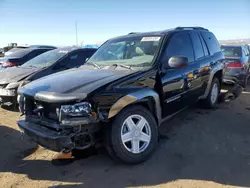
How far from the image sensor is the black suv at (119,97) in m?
3.01

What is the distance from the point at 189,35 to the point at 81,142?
10.3 ft

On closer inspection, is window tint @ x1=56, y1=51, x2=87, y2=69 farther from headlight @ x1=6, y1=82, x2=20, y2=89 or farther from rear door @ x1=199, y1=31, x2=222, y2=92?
rear door @ x1=199, y1=31, x2=222, y2=92

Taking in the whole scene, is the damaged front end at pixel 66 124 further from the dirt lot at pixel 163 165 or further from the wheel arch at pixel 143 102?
the dirt lot at pixel 163 165

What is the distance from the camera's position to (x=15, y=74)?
21.1 ft

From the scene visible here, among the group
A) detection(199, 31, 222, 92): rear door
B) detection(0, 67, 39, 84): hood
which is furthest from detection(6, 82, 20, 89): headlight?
detection(199, 31, 222, 92): rear door

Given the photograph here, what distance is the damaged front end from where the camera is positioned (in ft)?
9.69

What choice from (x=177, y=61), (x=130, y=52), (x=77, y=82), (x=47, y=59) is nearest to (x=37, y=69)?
(x=47, y=59)

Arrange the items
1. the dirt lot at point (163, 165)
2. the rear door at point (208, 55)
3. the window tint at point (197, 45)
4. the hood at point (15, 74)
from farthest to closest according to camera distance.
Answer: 1. the hood at point (15, 74)
2. the rear door at point (208, 55)
3. the window tint at point (197, 45)
4. the dirt lot at point (163, 165)

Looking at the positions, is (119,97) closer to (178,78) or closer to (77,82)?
(77,82)

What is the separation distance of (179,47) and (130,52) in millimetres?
901

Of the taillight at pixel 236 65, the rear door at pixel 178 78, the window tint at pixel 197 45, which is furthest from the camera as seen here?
the taillight at pixel 236 65

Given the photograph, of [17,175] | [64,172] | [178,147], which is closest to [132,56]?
[178,147]

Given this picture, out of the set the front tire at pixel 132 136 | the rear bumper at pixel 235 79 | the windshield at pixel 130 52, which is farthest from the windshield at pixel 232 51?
the front tire at pixel 132 136

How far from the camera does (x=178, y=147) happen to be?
402 cm
